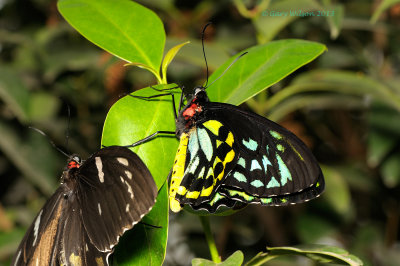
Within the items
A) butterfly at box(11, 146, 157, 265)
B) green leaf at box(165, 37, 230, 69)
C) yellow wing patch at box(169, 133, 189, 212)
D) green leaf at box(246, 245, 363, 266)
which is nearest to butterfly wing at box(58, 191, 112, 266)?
butterfly at box(11, 146, 157, 265)

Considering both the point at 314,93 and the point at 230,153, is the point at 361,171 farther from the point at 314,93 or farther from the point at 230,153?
the point at 230,153

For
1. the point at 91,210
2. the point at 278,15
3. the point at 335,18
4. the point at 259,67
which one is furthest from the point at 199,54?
the point at 91,210

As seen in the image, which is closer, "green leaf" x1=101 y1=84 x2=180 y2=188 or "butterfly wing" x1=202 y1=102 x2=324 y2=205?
"green leaf" x1=101 y1=84 x2=180 y2=188

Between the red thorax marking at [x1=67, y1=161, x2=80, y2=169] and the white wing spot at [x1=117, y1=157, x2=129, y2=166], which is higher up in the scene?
the white wing spot at [x1=117, y1=157, x2=129, y2=166]

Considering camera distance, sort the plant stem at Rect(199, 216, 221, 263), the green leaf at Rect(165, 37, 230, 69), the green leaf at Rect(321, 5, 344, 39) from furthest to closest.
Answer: the green leaf at Rect(165, 37, 230, 69) < the green leaf at Rect(321, 5, 344, 39) < the plant stem at Rect(199, 216, 221, 263)

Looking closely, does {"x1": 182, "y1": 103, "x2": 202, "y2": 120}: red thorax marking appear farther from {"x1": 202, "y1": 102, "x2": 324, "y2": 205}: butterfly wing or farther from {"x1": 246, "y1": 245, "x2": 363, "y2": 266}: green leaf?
{"x1": 246, "y1": 245, "x2": 363, "y2": 266}: green leaf

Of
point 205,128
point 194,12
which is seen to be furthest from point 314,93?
point 205,128
